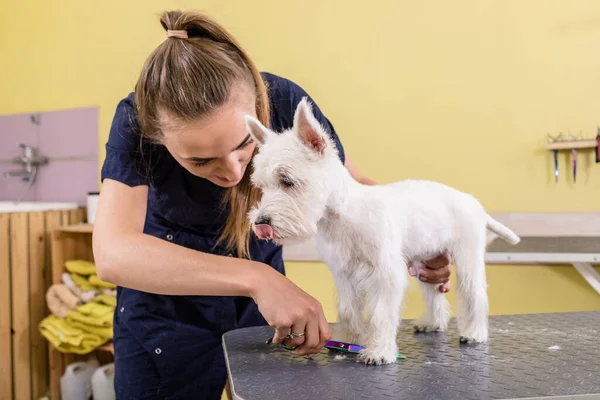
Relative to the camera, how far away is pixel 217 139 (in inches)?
32.5

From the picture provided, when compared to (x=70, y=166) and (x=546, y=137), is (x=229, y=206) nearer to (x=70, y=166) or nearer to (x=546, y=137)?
(x=546, y=137)

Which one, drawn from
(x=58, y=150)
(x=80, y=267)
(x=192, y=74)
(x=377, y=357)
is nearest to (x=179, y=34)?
(x=192, y=74)

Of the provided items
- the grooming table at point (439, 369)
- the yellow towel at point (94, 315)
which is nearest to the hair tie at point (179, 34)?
the grooming table at point (439, 369)

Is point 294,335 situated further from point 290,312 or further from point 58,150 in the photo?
point 58,150

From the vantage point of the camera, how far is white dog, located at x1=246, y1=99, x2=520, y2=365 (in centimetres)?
81

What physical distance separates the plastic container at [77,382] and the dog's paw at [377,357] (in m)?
2.04

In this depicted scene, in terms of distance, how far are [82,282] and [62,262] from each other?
0.18 m

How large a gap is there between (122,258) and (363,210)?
37 centimetres

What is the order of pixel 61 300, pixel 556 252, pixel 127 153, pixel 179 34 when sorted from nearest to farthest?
1. pixel 179 34
2. pixel 127 153
3. pixel 556 252
4. pixel 61 300

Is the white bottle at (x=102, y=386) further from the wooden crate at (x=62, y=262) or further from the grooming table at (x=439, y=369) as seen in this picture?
the grooming table at (x=439, y=369)

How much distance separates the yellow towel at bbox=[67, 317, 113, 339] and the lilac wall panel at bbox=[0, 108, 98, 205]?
0.70 m

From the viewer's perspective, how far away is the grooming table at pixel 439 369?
2.33 feet

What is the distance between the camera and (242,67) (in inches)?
35.2

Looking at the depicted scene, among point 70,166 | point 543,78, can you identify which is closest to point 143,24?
point 70,166
